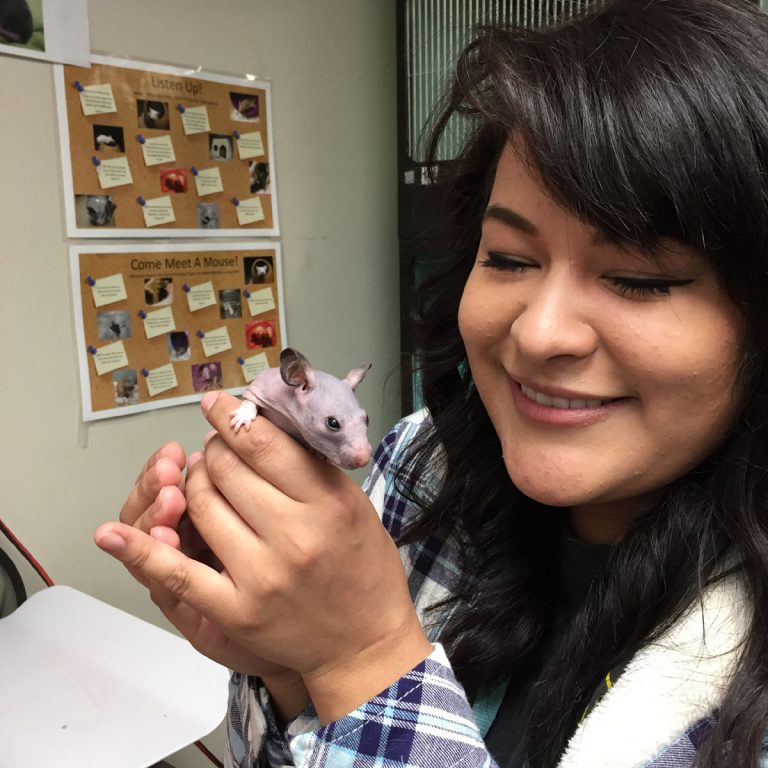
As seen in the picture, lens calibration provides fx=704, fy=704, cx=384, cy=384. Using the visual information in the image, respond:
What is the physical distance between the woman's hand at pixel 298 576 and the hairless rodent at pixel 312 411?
1.0 inches

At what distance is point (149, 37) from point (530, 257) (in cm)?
121

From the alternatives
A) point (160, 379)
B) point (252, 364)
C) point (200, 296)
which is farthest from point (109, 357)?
point (252, 364)

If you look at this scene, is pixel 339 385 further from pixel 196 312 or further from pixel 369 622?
pixel 196 312

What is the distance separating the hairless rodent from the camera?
0.68m

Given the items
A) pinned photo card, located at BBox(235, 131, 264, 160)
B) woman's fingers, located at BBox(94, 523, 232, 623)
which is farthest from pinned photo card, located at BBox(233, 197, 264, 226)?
woman's fingers, located at BBox(94, 523, 232, 623)

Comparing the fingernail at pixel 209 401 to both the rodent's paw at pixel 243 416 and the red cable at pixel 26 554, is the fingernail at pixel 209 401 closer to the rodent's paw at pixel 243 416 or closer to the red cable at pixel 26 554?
the rodent's paw at pixel 243 416

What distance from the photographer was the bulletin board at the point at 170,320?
1.47m

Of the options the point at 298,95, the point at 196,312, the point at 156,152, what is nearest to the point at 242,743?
the point at 196,312

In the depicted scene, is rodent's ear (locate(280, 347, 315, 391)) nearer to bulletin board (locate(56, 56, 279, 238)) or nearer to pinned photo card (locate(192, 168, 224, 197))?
bulletin board (locate(56, 56, 279, 238))

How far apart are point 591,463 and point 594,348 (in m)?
0.11

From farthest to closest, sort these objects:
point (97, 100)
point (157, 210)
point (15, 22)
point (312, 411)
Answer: point (157, 210) < point (97, 100) < point (15, 22) < point (312, 411)

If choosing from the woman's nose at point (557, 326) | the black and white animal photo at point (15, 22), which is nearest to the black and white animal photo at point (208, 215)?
the black and white animal photo at point (15, 22)

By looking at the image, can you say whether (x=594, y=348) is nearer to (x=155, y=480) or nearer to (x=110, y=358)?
(x=155, y=480)

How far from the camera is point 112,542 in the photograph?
0.64 m
